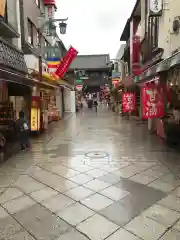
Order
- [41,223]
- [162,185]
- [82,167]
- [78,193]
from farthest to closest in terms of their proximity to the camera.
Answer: [82,167] → [162,185] → [78,193] → [41,223]

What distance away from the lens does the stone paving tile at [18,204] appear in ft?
15.5

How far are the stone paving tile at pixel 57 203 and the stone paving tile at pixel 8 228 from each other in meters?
0.78

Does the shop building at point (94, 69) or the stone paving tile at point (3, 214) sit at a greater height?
the shop building at point (94, 69)

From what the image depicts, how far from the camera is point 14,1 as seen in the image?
13.7 m

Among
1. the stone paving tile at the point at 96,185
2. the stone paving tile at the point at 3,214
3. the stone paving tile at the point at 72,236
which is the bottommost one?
the stone paving tile at the point at 72,236

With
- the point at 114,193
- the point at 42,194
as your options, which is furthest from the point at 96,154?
the point at 42,194

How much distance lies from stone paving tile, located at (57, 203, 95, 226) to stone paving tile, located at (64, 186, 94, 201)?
44 cm

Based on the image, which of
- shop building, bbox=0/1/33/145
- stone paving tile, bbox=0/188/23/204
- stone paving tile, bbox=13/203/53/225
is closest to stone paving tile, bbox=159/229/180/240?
stone paving tile, bbox=13/203/53/225

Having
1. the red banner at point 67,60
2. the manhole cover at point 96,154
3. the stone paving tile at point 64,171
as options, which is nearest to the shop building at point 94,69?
the red banner at point 67,60

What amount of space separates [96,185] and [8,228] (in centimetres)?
255

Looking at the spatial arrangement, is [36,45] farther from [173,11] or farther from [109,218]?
[109,218]

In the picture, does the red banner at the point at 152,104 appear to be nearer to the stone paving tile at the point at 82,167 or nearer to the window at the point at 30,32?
the stone paving tile at the point at 82,167

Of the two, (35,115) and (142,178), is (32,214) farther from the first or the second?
(35,115)

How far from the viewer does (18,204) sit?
496cm
